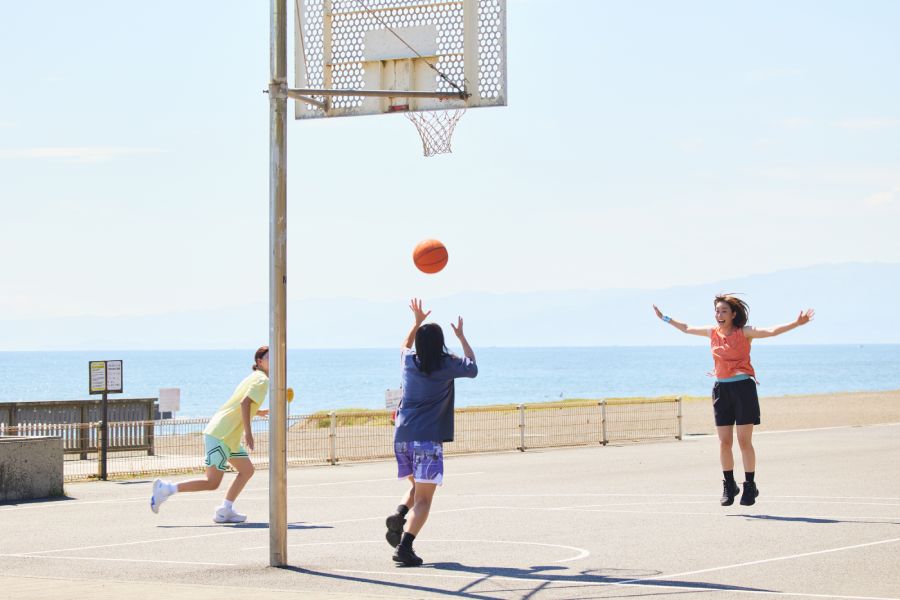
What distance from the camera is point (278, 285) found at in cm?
1082

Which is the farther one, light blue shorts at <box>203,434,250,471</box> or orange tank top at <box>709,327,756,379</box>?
light blue shorts at <box>203,434,250,471</box>

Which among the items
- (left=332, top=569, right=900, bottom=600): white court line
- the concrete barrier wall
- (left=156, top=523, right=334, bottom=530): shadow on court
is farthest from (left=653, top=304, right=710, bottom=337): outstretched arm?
the concrete barrier wall

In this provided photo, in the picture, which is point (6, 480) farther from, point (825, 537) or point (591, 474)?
point (825, 537)

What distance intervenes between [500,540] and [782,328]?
11.7 ft

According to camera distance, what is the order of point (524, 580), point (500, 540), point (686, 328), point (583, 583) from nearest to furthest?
point (583, 583)
point (524, 580)
point (500, 540)
point (686, 328)

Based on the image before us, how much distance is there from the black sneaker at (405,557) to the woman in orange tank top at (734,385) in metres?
4.37

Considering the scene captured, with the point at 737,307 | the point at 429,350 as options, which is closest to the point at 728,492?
the point at 737,307

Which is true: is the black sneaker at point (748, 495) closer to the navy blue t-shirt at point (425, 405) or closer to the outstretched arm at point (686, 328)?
the outstretched arm at point (686, 328)

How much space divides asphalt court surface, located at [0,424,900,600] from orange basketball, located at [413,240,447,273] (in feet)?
7.94

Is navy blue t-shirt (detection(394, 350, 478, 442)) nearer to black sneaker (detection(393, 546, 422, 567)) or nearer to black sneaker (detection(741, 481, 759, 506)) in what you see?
black sneaker (detection(393, 546, 422, 567))

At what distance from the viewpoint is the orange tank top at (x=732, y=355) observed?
1379 centimetres

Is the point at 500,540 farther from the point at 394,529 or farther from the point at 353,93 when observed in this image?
the point at 353,93

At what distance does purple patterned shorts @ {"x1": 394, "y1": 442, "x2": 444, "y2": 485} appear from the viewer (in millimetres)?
10570

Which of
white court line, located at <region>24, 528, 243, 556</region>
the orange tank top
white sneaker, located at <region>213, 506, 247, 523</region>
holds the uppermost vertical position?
the orange tank top
